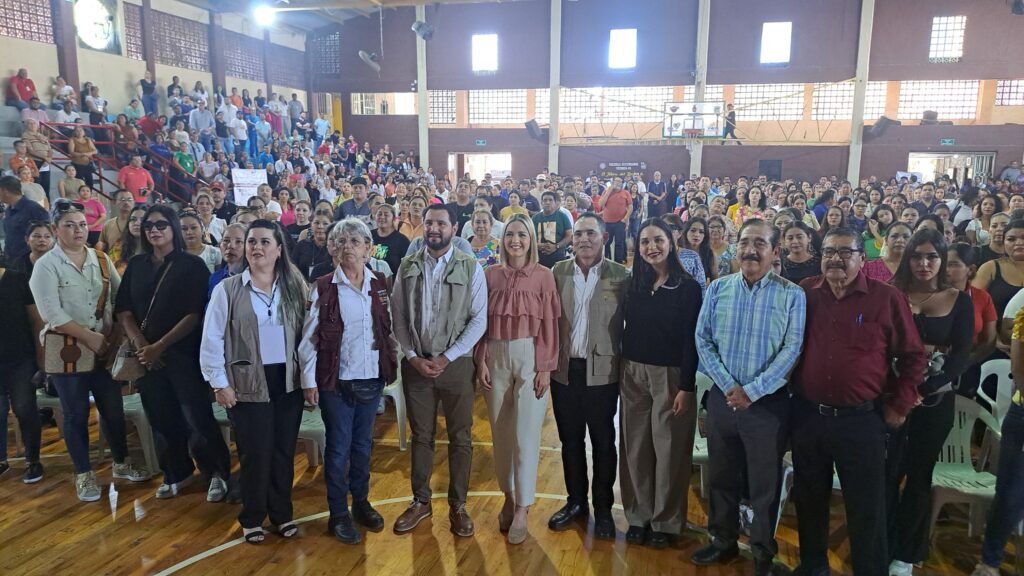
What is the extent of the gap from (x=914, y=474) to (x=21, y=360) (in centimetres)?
492

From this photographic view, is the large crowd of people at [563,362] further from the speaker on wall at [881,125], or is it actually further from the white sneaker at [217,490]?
the speaker on wall at [881,125]

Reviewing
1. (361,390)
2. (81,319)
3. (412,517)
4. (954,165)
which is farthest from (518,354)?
(954,165)

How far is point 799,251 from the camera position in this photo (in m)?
4.11

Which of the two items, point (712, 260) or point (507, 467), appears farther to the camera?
point (712, 260)

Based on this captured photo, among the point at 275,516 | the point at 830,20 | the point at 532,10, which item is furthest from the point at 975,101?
the point at 275,516

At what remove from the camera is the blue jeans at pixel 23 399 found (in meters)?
3.94

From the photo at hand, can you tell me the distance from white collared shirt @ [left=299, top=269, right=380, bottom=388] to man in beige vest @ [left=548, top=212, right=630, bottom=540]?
0.95 meters

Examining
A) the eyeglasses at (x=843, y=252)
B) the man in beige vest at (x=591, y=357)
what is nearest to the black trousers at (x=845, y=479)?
the eyeglasses at (x=843, y=252)

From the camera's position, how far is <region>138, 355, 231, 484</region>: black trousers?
363cm

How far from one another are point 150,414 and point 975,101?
2339cm

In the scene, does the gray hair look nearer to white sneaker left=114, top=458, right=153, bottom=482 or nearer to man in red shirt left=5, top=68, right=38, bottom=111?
white sneaker left=114, top=458, right=153, bottom=482

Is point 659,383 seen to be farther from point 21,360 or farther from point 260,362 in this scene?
point 21,360

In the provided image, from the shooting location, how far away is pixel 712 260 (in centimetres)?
504

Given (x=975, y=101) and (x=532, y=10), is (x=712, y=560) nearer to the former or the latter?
(x=532, y=10)
